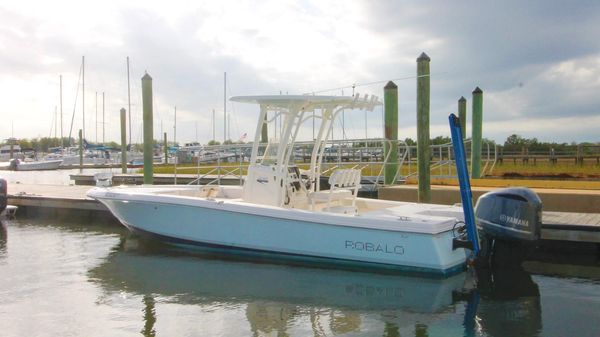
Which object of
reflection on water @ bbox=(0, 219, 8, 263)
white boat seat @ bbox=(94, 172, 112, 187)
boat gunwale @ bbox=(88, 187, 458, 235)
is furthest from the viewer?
white boat seat @ bbox=(94, 172, 112, 187)

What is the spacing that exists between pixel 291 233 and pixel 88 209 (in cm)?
723

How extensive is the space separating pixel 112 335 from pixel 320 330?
2.07m

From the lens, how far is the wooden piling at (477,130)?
51.2 feet

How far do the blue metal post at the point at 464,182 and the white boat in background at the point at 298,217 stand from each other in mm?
334

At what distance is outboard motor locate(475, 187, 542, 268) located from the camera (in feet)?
22.9

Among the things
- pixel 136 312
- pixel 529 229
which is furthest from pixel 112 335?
pixel 529 229

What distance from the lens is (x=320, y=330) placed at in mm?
5656

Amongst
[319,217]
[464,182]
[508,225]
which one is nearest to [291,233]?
[319,217]

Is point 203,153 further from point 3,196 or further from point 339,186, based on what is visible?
point 339,186

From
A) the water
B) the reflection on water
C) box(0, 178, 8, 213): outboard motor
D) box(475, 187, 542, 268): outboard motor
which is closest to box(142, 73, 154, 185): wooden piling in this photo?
box(0, 178, 8, 213): outboard motor

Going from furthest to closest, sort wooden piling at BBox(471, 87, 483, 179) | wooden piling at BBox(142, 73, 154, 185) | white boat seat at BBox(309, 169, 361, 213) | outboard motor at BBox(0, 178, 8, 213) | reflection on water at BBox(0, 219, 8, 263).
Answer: wooden piling at BBox(471, 87, 483, 179), wooden piling at BBox(142, 73, 154, 185), outboard motor at BBox(0, 178, 8, 213), reflection on water at BBox(0, 219, 8, 263), white boat seat at BBox(309, 169, 361, 213)

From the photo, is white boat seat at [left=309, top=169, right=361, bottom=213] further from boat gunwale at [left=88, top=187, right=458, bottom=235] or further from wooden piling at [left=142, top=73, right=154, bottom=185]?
wooden piling at [left=142, top=73, right=154, bottom=185]

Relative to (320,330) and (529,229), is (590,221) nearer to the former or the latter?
(529,229)

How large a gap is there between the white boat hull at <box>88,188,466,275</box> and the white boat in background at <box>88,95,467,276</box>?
0.01 m
